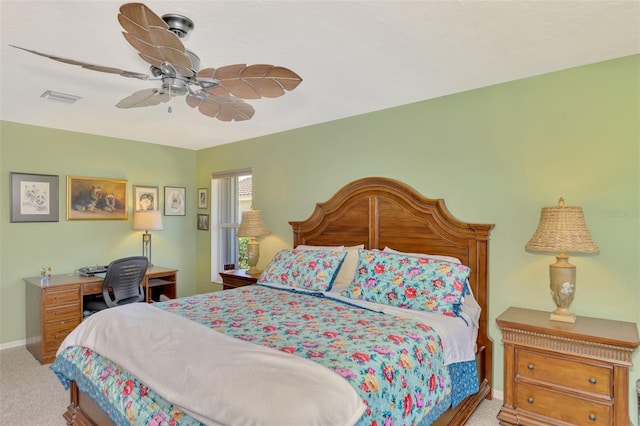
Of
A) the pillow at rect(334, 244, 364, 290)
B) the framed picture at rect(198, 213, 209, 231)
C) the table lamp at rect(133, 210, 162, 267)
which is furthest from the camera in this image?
the framed picture at rect(198, 213, 209, 231)

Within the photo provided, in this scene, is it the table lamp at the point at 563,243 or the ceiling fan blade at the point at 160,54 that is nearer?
the ceiling fan blade at the point at 160,54

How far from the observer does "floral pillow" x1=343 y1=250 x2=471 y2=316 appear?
2.42m

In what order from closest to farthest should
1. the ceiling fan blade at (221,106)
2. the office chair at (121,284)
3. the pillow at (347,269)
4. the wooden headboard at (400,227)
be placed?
the ceiling fan blade at (221,106) → the wooden headboard at (400,227) → the pillow at (347,269) → the office chair at (121,284)

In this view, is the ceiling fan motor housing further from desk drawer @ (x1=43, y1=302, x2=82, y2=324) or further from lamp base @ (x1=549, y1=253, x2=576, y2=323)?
desk drawer @ (x1=43, y1=302, x2=82, y2=324)

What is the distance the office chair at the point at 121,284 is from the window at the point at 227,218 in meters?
1.45

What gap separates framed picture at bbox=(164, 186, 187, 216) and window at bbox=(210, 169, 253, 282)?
49cm

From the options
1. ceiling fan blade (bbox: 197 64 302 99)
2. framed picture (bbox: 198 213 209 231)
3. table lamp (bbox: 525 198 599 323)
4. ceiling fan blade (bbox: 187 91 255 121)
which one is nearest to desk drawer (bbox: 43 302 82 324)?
framed picture (bbox: 198 213 209 231)

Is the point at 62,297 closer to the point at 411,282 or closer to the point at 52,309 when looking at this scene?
the point at 52,309

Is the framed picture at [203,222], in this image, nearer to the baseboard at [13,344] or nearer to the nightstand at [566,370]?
the baseboard at [13,344]

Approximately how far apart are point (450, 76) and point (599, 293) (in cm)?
181

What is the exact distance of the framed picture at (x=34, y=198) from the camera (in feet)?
12.8

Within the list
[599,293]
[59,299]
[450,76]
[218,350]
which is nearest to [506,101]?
[450,76]

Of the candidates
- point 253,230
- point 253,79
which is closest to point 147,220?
point 253,230

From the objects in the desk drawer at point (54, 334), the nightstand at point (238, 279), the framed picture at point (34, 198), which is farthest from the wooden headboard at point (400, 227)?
the framed picture at point (34, 198)
